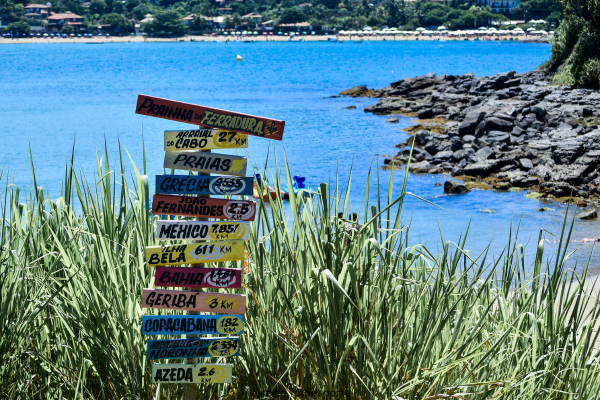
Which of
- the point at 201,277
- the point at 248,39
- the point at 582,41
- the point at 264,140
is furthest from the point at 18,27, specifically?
the point at 201,277

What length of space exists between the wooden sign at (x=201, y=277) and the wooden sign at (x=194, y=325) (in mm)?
121

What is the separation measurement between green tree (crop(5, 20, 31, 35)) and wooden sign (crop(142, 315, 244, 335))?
14365cm

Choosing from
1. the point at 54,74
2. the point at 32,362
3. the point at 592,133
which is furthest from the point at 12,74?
the point at 32,362

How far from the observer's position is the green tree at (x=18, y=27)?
130250mm

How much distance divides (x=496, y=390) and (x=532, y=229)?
8833mm

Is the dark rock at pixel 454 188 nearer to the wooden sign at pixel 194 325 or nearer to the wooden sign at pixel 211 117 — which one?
the wooden sign at pixel 211 117

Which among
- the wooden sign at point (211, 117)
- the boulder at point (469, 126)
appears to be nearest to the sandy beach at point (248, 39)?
the boulder at point (469, 126)

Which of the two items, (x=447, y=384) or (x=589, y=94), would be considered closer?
(x=447, y=384)

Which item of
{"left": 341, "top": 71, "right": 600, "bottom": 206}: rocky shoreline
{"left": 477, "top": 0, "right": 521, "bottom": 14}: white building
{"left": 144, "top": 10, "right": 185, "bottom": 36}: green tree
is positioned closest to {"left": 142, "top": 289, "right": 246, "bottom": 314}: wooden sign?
{"left": 341, "top": 71, "right": 600, "bottom": 206}: rocky shoreline

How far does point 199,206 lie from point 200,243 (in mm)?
152

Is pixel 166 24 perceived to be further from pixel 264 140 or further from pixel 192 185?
pixel 192 185

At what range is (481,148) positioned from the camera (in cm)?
1644

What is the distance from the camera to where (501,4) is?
150 metres

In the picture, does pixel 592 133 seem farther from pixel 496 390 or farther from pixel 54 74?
pixel 54 74
